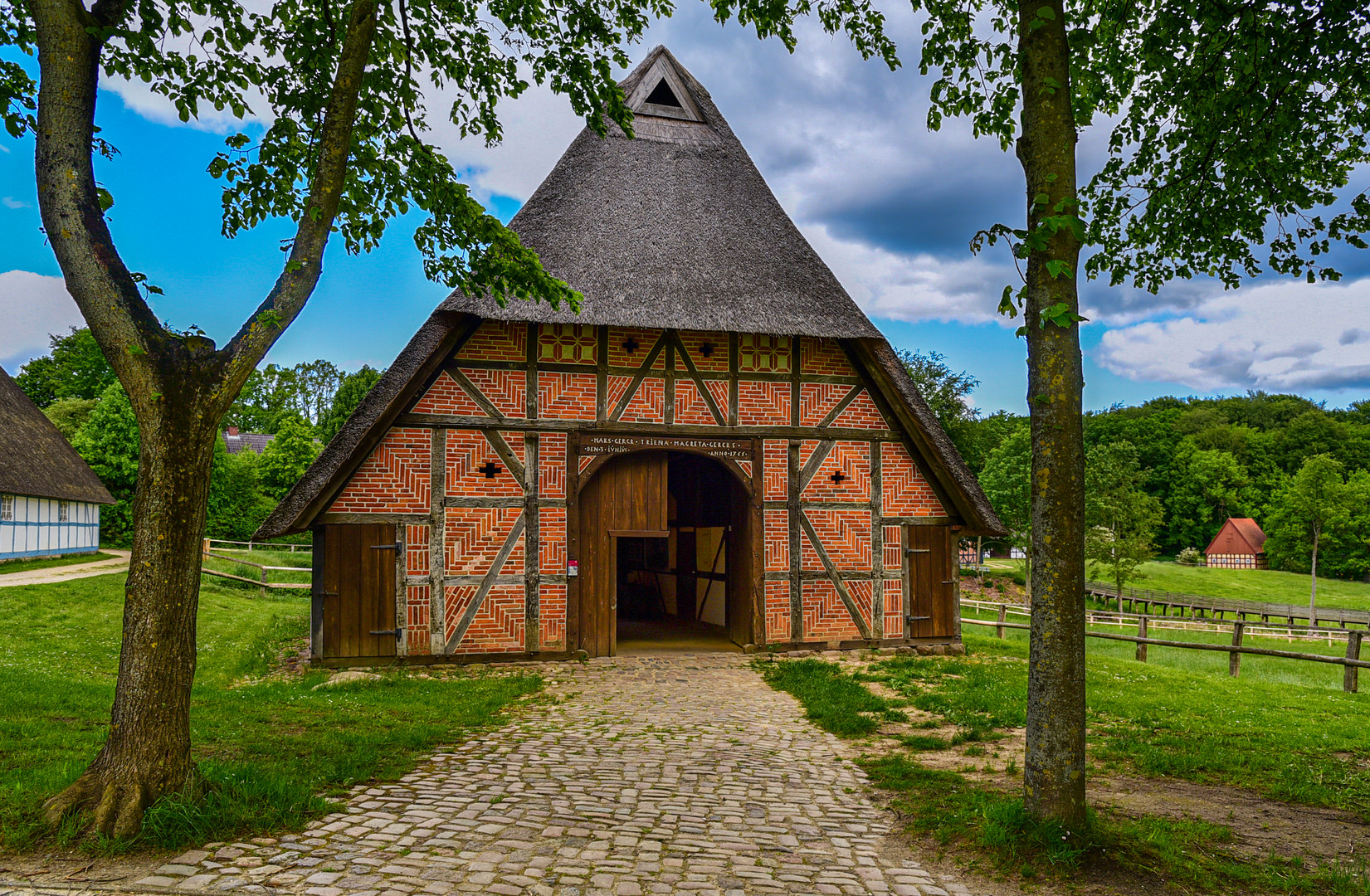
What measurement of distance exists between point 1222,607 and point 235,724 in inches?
1356

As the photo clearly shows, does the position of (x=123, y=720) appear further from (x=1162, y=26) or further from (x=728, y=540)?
(x=728, y=540)

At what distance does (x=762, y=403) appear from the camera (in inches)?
468

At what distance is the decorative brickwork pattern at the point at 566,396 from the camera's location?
11.1 meters

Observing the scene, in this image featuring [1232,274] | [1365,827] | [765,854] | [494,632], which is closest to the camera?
[765,854]

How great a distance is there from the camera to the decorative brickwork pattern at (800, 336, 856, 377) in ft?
39.5

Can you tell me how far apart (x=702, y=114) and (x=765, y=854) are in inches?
510

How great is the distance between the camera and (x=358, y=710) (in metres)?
7.49

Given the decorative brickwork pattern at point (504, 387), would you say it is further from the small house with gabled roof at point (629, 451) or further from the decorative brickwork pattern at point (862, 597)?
the decorative brickwork pattern at point (862, 597)

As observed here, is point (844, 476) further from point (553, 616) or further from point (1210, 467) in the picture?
point (1210, 467)

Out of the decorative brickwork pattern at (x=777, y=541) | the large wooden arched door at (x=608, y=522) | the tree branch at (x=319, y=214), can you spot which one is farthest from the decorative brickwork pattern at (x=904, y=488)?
the tree branch at (x=319, y=214)

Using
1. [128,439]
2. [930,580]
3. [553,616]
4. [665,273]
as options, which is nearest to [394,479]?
[553,616]

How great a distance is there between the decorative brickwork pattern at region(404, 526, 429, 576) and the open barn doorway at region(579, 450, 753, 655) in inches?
83.3

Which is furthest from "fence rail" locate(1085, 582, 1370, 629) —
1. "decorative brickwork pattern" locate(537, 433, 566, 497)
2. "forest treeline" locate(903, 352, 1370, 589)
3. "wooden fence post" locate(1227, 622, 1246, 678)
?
"decorative brickwork pattern" locate(537, 433, 566, 497)

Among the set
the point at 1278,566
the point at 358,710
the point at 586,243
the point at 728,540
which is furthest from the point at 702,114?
the point at 1278,566
